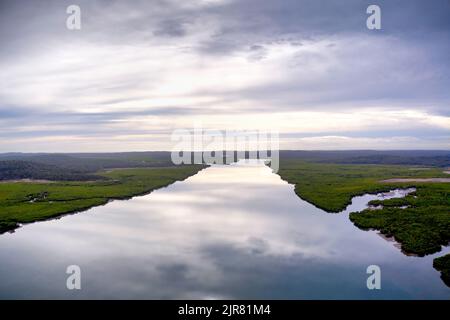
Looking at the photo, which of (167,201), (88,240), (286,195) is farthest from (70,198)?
(286,195)

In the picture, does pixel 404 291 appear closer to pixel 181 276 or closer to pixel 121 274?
pixel 181 276
